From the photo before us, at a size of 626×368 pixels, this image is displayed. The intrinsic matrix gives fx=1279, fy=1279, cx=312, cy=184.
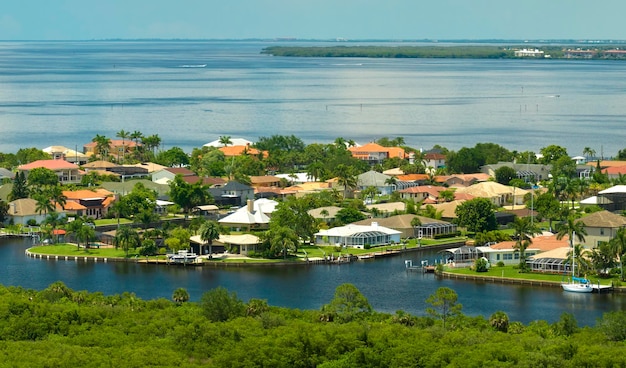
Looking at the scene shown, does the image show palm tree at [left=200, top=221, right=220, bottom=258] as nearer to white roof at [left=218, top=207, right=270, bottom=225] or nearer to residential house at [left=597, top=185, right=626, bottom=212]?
white roof at [left=218, top=207, right=270, bottom=225]

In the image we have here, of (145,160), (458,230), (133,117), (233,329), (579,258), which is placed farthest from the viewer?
(133,117)

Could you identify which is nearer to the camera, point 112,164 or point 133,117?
point 112,164

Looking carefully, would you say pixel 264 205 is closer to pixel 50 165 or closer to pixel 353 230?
pixel 353 230

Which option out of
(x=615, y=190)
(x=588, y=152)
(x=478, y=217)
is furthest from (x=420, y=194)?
(x=588, y=152)

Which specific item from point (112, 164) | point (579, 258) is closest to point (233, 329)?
point (579, 258)

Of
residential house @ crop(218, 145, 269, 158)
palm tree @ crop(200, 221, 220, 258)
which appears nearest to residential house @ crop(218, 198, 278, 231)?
palm tree @ crop(200, 221, 220, 258)

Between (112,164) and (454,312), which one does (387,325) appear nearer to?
(454,312)
